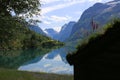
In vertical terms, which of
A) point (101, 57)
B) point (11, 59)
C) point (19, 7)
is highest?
point (11, 59)

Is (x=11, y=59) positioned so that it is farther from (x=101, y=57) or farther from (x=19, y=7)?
(x=101, y=57)

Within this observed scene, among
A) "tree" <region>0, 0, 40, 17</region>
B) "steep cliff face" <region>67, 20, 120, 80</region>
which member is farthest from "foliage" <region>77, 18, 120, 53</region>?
"tree" <region>0, 0, 40, 17</region>

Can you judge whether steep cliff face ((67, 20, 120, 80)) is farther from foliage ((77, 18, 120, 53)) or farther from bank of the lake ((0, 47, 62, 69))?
bank of the lake ((0, 47, 62, 69))

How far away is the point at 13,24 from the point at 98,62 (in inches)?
866

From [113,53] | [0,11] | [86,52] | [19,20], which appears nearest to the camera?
[113,53]

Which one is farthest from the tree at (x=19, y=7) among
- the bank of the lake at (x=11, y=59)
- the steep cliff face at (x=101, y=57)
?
the steep cliff face at (x=101, y=57)

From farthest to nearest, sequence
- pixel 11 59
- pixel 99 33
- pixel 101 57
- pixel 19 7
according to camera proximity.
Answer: pixel 11 59 < pixel 19 7 < pixel 99 33 < pixel 101 57

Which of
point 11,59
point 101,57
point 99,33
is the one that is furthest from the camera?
point 11,59

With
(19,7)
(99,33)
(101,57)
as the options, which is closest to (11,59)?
(19,7)

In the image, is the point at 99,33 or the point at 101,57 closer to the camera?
the point at 101,57

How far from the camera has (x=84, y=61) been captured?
17.6m

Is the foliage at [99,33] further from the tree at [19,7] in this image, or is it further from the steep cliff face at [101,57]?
the tree at [19,7]

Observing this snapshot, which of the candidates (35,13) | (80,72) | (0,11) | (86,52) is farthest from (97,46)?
(35,13)

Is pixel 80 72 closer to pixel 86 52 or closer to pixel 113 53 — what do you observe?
pixel 86 52
